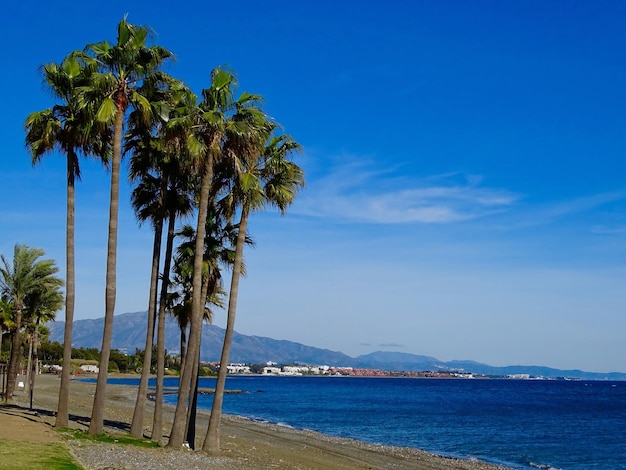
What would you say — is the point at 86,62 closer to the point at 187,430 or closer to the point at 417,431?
the point at 187,430

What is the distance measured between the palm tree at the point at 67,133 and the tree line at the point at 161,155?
4cm

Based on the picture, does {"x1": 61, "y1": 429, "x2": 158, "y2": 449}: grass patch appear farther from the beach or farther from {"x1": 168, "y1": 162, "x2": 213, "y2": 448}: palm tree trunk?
{"x1": 168, "y1": 162, "x2": 213, "y2": 448}: palm tree trunk

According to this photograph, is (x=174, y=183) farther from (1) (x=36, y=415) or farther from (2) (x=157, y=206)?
(1) (x=36, y=415)

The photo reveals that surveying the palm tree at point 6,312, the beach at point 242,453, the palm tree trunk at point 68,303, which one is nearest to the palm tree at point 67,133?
the palm tree trunk at point 68,303

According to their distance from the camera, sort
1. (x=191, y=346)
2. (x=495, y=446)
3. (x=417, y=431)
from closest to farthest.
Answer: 1. (x=191, y=346)
2. (x=495, y=446)
3. (x=417, y=431)

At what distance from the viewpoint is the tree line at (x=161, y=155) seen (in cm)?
2333

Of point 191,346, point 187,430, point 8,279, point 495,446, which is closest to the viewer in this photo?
point 191,346

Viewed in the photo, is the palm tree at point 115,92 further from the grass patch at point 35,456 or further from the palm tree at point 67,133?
the grass patch at point 35,456

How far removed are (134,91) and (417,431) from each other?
45.7 metres

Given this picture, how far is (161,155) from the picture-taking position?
25.3m

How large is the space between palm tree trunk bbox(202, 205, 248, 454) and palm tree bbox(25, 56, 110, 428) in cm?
523

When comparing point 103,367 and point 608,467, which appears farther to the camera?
point 608,467

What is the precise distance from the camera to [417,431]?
6012 centimetres

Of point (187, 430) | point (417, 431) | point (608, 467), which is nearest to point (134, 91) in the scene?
point (187, 430)
